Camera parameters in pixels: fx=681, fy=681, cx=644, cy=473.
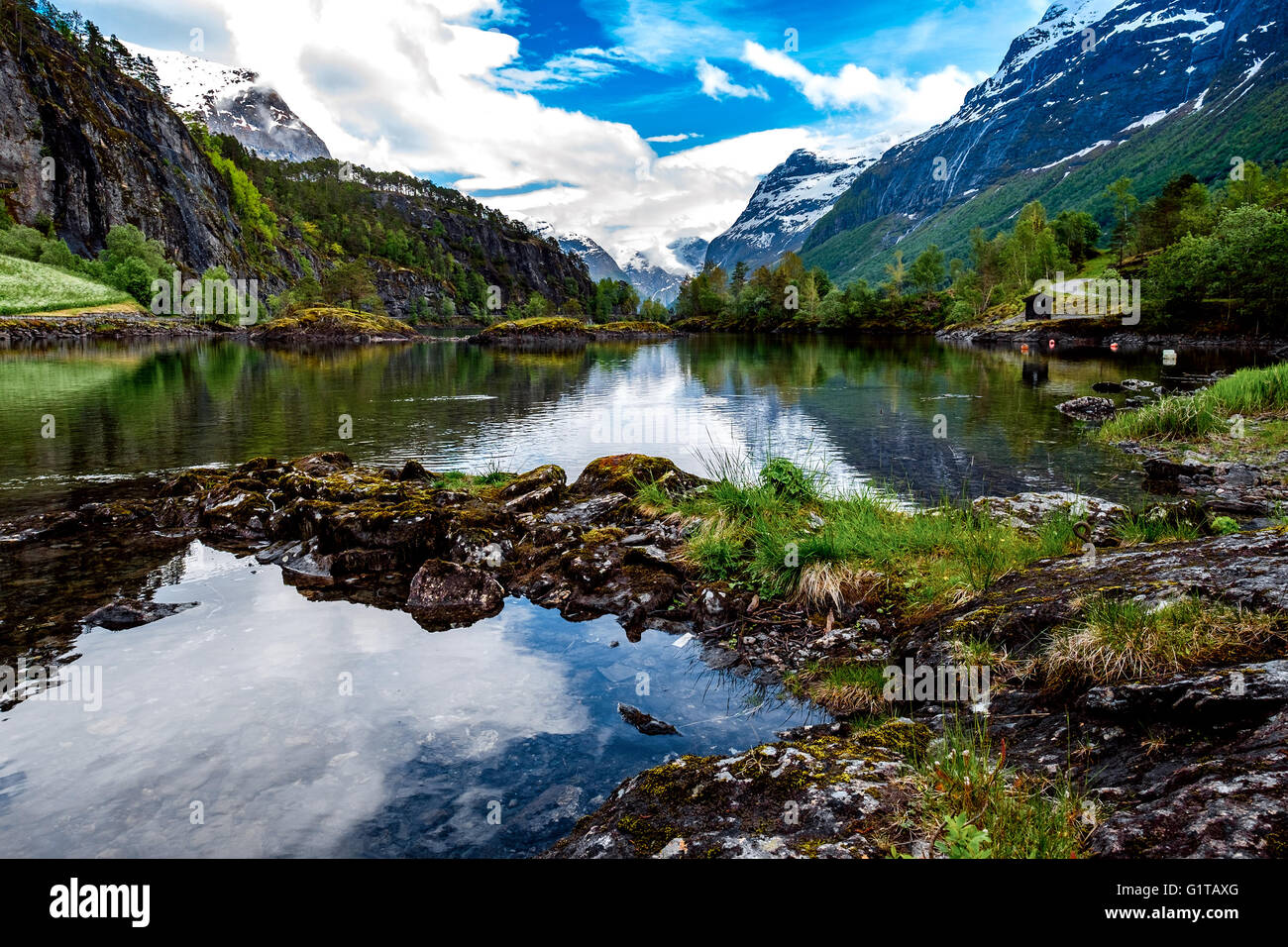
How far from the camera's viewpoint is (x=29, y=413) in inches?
1282

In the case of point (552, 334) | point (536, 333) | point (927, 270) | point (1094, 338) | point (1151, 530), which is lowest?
point (1151, 530)

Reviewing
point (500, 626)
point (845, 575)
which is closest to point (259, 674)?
point (500, 626)

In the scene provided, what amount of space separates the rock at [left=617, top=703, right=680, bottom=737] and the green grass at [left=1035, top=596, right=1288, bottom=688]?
421 cm

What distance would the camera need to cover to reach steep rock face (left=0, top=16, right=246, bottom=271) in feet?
385

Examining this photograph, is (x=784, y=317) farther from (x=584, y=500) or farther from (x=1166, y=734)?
(x=1166, y=734)

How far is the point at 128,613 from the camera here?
38.3 feet

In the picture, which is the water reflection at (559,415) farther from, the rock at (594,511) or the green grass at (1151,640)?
the green grass at (1151,640)

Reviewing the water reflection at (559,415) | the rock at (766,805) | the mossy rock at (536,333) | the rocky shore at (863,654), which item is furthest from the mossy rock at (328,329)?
the rock at (766,805)

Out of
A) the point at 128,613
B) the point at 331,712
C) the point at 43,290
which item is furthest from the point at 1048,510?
the point at 43,290

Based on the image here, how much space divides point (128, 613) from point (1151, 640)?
14.5 meters

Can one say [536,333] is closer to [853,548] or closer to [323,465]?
[323,465]

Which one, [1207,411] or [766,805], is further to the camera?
[1207,411]

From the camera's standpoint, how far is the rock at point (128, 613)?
449 inches

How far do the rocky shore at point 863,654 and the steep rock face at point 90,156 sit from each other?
145m
